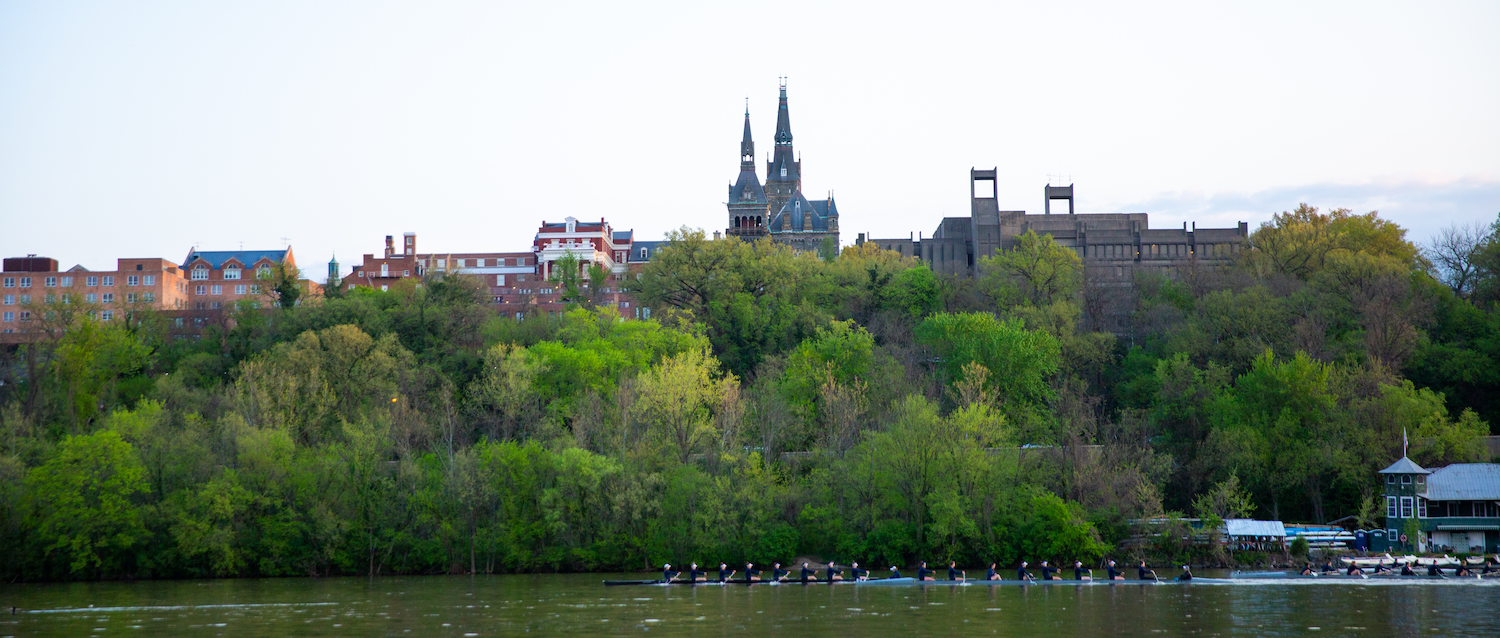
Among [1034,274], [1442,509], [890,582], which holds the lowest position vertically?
[890,582]

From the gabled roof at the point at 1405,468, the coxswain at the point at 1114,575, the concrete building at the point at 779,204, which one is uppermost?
the concrete building at the point at 779,204

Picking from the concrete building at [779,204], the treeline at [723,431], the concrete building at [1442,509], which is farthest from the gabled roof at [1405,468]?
the concrete building at [779,204]

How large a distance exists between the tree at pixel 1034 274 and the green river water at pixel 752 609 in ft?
127

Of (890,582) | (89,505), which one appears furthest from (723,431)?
(89,505)

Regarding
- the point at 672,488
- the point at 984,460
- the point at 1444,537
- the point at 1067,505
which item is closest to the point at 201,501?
the point at 672,488

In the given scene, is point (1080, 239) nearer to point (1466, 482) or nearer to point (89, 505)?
point (1466, 482)

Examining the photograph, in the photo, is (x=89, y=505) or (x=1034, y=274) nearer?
(x=89, y=505)

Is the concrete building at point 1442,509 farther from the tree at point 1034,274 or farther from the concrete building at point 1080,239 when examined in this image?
the concrete building at point 1080,239

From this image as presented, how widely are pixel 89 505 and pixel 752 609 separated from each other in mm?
31020

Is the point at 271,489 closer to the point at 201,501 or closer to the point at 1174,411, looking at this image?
the point at 201,501

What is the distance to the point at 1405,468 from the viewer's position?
5612 centimetres

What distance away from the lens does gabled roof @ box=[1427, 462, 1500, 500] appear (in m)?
55.8

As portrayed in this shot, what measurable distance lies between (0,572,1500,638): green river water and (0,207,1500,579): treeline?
5.54m

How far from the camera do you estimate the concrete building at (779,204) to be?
524ft
